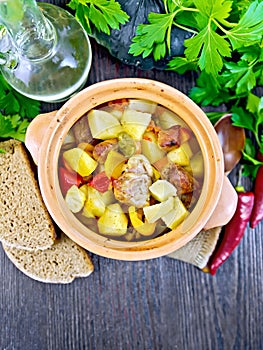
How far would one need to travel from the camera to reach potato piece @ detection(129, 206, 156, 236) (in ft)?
4.11

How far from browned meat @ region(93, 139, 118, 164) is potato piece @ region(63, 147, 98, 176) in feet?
0.04

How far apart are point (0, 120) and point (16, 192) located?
0.61 ft

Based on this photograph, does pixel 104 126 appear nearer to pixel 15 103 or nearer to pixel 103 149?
pixel 103 149

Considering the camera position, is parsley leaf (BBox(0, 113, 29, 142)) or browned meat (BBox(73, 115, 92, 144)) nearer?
browned meat (BBox(73, 115, 92, 144))

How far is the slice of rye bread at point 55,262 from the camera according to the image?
1490mm

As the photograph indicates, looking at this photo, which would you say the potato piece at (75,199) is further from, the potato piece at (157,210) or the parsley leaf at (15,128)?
the parsley leaf at (15,128)

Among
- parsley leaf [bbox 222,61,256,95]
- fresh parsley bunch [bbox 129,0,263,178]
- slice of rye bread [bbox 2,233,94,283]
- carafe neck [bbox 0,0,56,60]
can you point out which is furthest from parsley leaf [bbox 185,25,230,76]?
slice of rye bread [bbox 2,233,94,283]

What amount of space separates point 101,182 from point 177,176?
0.16 metres

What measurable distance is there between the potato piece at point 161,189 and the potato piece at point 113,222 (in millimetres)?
80

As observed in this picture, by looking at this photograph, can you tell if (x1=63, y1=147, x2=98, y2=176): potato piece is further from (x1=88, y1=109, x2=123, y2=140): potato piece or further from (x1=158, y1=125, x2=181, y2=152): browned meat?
(x1=158, y1=125, x2=181, y2=152): browned meat

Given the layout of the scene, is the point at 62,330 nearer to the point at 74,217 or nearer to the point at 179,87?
the point at 74,217

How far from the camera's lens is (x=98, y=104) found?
1292 mm

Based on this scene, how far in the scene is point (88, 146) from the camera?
1.27 meters

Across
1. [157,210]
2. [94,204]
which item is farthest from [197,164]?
[94,204]
